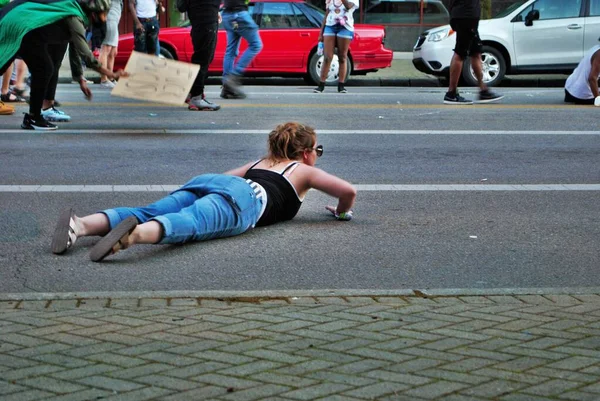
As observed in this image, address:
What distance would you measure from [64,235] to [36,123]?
549 centimetres

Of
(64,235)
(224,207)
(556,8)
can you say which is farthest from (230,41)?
(64,235)

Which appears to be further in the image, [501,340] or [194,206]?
[194,206]

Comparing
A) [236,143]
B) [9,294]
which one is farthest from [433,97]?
[9,294]

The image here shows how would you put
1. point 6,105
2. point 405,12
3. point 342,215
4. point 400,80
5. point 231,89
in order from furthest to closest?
point 405,12 → point 400,80 → point 231,89 → point 6,105 → point 342,215

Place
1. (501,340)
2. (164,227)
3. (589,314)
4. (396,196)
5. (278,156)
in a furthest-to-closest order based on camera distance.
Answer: (396,196), (278,156), (164,227), (589,314), (501,340)

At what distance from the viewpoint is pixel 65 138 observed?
447 inches

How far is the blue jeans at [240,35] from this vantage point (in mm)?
15289

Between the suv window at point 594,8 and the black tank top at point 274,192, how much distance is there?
12.8 m

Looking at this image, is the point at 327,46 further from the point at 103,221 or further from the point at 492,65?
the point at 103,221

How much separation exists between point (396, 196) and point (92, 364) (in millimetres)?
4411

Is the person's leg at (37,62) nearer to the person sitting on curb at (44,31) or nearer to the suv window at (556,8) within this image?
the person sitting on curb at (44,31)

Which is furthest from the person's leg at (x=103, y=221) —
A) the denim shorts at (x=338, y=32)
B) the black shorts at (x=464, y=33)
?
the denim shorts at (x=338, y=32)

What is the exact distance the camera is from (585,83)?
49.2 feet

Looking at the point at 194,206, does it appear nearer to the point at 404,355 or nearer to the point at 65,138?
the point at 404,355
